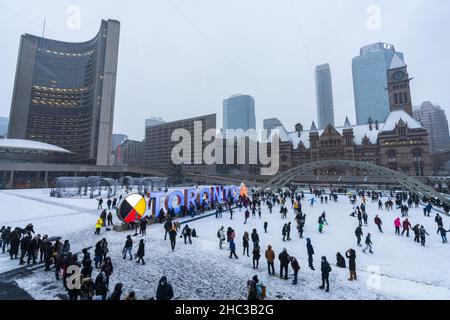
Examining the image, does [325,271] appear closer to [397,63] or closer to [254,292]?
[254,292]

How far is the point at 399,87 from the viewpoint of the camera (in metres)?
74.4

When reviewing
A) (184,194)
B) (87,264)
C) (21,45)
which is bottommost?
(87,264)

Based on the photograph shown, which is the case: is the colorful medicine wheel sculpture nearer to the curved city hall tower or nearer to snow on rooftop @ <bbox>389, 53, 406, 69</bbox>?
snow on rooftop @ <bbox>389, 53, 406, 69</bbox>

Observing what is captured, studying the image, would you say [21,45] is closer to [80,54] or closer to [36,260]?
[80,54]

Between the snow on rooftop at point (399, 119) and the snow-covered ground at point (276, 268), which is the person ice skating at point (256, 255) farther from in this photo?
the snow on rooftop at point (399, 119)

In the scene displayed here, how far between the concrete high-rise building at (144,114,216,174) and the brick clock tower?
287 feet

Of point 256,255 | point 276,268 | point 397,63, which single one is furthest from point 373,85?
point 256,255

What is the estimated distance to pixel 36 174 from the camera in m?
72.4

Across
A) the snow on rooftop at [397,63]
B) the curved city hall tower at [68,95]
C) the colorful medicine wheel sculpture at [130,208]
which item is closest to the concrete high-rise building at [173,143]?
the curved city hall tower at [68,95]

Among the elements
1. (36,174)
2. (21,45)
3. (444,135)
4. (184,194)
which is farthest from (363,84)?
(21,45)

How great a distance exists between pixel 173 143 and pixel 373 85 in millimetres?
173977

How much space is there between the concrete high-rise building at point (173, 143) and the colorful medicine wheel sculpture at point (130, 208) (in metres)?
101

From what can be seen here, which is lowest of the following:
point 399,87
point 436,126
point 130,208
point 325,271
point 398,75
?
Answer: point 325,271
